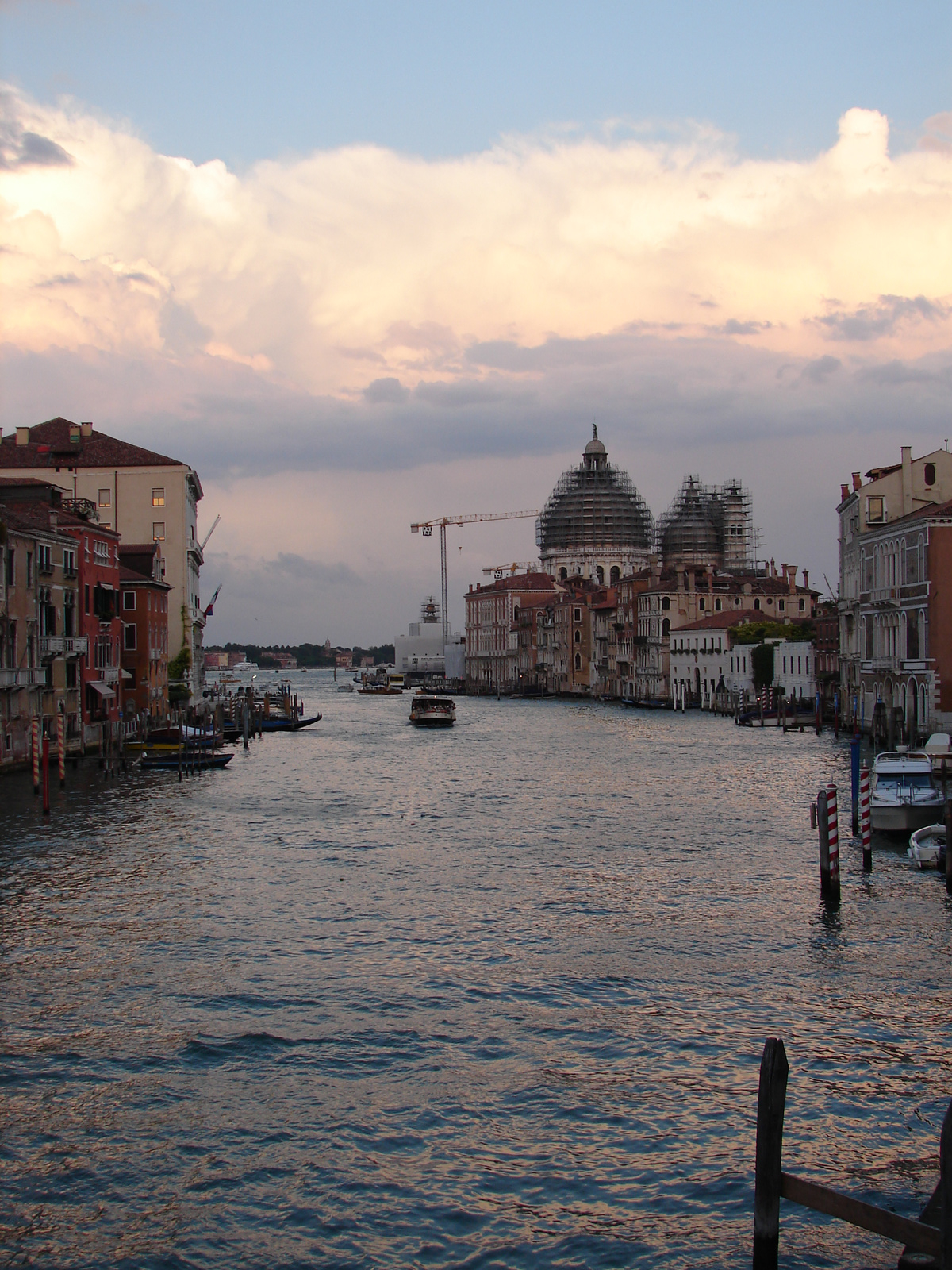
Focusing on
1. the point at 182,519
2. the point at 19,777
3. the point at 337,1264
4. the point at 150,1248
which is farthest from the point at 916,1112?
the point at 182,519

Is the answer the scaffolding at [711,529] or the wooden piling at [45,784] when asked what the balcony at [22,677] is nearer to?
the wooden piling at [45,784]

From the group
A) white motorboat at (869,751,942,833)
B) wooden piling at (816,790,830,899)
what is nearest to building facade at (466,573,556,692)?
white motorboat at (869,751,942,833)

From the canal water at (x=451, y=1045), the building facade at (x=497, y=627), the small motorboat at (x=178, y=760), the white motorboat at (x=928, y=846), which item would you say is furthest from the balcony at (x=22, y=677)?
the building facade at (x=497, y=627)

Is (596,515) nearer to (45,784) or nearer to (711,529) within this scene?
(711,529)

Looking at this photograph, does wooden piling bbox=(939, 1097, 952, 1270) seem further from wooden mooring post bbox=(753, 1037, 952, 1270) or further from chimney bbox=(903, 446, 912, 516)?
chimney bbox=(903, 446, 912, 516)

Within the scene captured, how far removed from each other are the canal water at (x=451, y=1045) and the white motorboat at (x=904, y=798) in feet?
2.71

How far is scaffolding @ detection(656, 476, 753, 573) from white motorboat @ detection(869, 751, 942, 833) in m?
126

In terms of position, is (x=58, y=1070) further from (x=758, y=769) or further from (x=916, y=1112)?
(x=758, y=769)

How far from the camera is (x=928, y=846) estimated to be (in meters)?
21.4

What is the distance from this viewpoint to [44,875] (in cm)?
2142

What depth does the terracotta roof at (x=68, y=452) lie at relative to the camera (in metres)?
62.8

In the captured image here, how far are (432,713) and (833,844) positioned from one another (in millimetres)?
52947

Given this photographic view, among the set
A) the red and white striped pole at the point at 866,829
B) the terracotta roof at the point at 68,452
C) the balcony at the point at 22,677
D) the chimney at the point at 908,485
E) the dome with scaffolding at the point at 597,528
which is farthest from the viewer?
the dome with scaffolding at the point at 597,528

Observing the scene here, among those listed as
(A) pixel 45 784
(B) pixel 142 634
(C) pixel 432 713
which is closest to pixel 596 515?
(C) pixel 432 713
